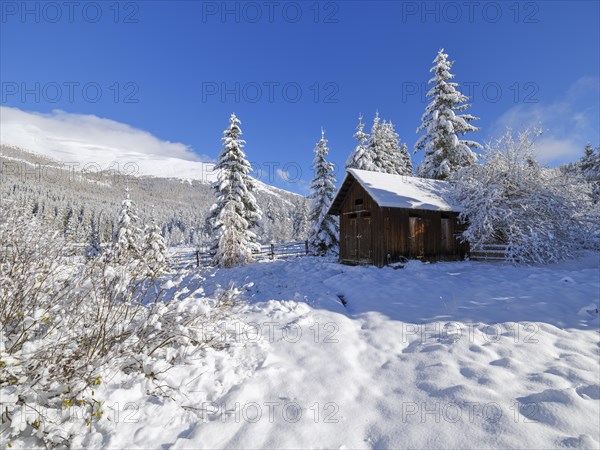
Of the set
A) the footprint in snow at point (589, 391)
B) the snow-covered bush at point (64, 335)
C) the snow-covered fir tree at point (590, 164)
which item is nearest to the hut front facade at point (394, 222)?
the footprint in snow at point (589, 391)

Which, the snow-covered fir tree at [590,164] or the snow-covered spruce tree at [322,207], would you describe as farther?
the snow-covered fir tree at [590,164]

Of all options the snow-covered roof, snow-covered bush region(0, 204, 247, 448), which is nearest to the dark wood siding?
the snow-covered roof

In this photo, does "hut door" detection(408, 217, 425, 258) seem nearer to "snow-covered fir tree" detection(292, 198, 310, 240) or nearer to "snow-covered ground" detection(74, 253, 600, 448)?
"snow-covered ground" detection(74, 253, 600, 448)

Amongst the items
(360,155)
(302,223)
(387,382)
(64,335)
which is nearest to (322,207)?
(360,155)

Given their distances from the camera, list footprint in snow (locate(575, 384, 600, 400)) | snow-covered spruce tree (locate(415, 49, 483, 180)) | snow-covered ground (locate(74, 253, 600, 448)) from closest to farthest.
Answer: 1. snow-covered ground (locate(74, 253, 600, 448))
2. footprint in snow (locate(575, 384, 600, 400))
3. snow-covered spruce tree (locate(415, 49, 483, 180))

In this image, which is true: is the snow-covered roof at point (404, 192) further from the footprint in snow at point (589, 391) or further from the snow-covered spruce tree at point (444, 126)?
the footprint in snow at point (589, 391)

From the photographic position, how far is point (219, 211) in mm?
20609

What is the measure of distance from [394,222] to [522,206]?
595 cm

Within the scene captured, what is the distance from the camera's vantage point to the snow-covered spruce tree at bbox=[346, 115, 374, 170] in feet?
82.0

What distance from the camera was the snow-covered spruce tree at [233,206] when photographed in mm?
18875

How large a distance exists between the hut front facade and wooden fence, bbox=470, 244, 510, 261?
858 millimetres

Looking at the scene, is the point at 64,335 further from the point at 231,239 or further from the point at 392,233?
the point at 231,239

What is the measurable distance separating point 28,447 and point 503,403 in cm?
512

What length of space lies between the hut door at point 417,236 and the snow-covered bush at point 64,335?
42.2 feet
